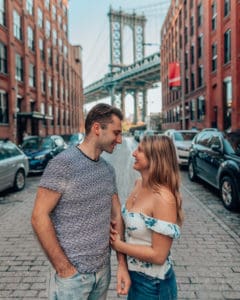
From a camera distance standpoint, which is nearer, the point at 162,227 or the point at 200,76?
the point at 162,227

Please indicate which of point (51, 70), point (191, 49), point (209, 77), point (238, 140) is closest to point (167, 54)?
point (191, 49)

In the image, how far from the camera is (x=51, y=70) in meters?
38.6

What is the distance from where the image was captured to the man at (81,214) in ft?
5.63

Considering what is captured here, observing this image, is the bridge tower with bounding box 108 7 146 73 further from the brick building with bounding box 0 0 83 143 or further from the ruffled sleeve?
the ruffled sleeve

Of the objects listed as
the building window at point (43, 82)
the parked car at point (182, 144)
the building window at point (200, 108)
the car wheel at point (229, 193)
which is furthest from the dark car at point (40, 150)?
the building window at point (43, 82)

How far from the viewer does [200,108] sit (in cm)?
3142

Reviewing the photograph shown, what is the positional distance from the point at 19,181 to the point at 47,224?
8.48 meters

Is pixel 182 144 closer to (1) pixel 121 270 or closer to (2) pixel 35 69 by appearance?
(1) pixel 121 270

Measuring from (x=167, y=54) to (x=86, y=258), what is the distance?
5553 centimetres

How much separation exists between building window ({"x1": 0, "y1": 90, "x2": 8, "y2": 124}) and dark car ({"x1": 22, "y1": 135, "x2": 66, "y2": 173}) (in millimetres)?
9196

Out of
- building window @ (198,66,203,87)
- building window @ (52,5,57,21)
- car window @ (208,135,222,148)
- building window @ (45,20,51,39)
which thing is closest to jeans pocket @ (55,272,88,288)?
car window @ (208,135,222,148)

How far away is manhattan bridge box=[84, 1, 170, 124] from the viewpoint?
84.2m

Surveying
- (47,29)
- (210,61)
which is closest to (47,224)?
(210,61)

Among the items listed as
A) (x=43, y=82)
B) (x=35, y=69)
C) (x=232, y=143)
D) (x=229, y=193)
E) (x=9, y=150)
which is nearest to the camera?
(x=229, y=193)
